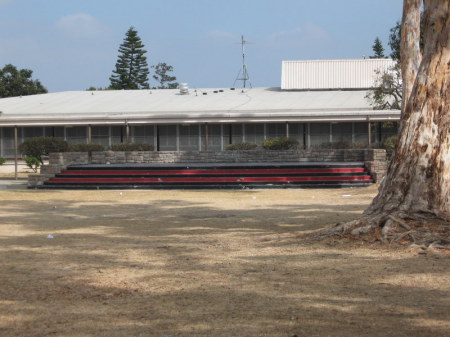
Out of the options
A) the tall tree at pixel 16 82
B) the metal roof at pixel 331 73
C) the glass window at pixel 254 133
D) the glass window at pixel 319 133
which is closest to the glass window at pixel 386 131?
the glass window at pixel 319 133

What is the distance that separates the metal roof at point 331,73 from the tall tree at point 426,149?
110ft

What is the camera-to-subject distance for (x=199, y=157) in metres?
31.2

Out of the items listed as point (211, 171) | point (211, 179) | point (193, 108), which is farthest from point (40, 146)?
point (211, 179)

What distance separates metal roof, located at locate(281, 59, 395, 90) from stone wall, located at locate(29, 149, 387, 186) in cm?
1528

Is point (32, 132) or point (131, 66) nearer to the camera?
point (32, 132)

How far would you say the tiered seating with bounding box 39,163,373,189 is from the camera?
25.0 meters

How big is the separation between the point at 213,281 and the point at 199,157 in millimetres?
23435

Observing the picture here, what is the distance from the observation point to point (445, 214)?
33.9 feet

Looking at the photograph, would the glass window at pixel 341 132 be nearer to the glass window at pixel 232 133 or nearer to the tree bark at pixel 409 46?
the glass window at pixel 232 133

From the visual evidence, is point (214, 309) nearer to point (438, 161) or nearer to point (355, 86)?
point (438, 161)

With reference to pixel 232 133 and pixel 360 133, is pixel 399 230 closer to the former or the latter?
pixel 360 133

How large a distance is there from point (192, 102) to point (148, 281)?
113ft

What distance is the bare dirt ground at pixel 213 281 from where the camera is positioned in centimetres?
600

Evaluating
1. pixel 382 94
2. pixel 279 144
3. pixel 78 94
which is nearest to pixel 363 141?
pixel 382 94
